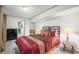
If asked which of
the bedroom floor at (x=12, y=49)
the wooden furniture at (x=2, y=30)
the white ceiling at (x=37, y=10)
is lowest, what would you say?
the bedroom floor at (x=12, y=49)

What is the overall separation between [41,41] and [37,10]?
0.61 m

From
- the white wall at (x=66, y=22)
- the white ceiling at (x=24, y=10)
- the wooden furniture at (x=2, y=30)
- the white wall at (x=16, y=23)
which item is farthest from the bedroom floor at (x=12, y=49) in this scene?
the white ceiling at (x=24, y=10)

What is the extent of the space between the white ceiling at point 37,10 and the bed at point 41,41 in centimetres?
28

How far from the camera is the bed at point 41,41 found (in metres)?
2.06

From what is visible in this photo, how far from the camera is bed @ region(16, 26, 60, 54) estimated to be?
2057 millimetres

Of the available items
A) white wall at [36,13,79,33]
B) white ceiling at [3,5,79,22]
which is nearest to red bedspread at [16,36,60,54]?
white wall at [36,13,79,33]

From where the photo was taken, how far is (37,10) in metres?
2.11

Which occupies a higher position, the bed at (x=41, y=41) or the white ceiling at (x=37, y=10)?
the white ceiling at (x=37, y=10)

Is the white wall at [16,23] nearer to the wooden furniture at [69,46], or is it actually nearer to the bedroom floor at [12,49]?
the bedroom floor at [12,49]

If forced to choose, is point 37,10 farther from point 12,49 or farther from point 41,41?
point 12,49

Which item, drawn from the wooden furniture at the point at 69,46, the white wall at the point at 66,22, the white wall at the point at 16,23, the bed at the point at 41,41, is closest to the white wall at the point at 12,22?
the white wall at the point at 16,23

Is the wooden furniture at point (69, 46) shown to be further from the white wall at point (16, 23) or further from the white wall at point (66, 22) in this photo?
the white wall at point (16, 23)

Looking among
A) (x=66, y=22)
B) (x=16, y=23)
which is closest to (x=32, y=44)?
(x=16, y=23)
